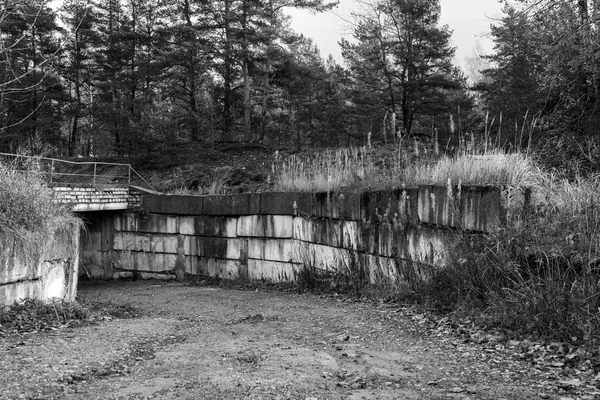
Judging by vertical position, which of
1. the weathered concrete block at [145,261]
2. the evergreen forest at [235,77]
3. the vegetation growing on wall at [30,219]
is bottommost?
the weathered concrete block at [145,261]

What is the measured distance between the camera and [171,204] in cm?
1446

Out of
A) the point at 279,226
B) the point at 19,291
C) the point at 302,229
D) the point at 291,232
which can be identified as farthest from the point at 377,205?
the point at 19,291

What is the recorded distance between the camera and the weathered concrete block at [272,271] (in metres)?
11.2

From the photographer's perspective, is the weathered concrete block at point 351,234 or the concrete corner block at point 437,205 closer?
the concrete corner block at point 437,205

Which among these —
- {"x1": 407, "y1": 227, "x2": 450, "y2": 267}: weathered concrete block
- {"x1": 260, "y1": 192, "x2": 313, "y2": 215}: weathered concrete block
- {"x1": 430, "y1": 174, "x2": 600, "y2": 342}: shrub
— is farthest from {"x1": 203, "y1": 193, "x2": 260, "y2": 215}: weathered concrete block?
{"x1": 430, "y1": 174, "x2": 600, "y2": 342}: shrub

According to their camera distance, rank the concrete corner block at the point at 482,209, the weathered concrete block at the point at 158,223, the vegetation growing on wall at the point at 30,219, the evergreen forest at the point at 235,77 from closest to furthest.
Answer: the concrete corner block at the point at 482,209, the vegetation growing on wall at the point at 30,219, the weathered concrete block at the point at 158,223, the evergreen forest at the point at 235,77

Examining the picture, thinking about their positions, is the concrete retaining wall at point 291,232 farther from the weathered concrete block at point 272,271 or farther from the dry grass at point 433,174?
the dry grass at point 433,174

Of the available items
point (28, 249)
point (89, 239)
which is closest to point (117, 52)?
point (89, 239)

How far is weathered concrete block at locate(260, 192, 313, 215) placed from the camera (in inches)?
421

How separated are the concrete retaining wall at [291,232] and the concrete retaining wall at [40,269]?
4328mm

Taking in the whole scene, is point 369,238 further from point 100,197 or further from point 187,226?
point 100,197

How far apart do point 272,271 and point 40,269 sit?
5431 millimetres

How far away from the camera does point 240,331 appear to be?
20.8ft

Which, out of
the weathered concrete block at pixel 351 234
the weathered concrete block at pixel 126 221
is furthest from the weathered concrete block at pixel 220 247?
the weathered concrete block at pixel 351 234
